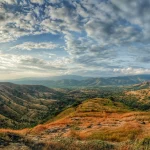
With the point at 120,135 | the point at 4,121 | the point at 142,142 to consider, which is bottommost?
the point at 4,121

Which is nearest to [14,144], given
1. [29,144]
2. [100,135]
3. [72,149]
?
[29,144]

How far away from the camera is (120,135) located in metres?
28.3

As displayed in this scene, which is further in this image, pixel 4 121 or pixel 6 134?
pixel 4 121

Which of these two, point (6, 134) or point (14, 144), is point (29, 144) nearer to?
point (14, 144)

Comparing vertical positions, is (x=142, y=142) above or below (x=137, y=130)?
above

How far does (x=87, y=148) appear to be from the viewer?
15852 mm

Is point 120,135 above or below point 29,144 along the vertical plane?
below

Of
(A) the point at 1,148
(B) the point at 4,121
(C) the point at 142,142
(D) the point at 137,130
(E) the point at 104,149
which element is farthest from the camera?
(B) the point at 4,121

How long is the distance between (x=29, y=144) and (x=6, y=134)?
3008 mm

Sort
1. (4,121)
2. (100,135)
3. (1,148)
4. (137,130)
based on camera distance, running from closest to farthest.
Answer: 1. (1,148)
2. (100,135)
3. (137,130)
4. (4,121)

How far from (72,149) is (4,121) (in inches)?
7789

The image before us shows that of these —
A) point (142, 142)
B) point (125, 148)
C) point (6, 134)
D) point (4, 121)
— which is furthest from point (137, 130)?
point (4, 121)

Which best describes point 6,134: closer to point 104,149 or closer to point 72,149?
point 72,149

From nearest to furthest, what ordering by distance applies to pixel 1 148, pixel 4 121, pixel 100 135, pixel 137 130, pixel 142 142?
pixel 1 148 → pixel 142 142 → pixel 100 135 → pixel 137 130 → pixel 4 121
